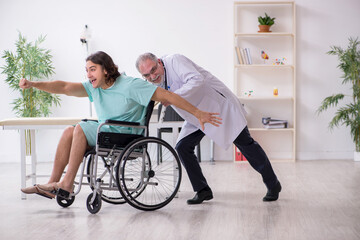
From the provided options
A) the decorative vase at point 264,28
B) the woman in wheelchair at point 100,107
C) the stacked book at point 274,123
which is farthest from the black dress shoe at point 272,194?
the decorative vase at point 264,28

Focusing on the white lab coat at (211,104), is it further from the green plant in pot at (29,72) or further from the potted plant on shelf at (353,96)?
the green plant in pot at (29,72)

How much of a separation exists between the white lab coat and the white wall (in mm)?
2761

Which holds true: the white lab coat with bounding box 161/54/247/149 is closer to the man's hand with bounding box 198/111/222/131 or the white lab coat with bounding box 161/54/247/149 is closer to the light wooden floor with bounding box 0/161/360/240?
the man's hand with bounding box 198/111/222/131

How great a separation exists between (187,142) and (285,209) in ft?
2.46

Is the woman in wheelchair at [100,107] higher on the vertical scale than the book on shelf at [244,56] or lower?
lower

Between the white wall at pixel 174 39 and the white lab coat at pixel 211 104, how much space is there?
276cm

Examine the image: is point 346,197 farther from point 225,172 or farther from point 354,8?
point 354,8

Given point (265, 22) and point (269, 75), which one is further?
point (269, 75)

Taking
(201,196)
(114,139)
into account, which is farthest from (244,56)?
(114,139)

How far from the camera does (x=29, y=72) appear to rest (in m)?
5.67

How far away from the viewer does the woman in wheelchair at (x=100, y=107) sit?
287 cm

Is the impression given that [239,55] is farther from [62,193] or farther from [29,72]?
[62,193]

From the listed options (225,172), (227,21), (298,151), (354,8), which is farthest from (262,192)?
(354,8)

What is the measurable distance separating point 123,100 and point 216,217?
0.90m
